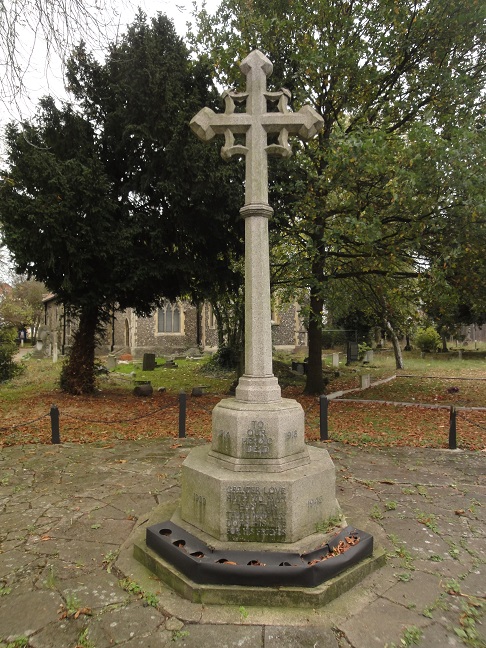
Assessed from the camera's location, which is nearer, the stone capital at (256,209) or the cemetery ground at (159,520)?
the cemetery ground at (159,520)

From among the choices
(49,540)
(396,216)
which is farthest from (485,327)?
(49,540)

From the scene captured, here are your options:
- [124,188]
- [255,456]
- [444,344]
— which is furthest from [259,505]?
[444,344]

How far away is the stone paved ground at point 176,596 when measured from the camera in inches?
105

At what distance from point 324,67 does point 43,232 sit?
7778 millimetres

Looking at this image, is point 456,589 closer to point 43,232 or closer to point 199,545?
point 199,545

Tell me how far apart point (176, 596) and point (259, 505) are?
0.87 meters

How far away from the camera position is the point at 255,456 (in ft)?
11.7

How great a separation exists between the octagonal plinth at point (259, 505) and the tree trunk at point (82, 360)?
→ 10606 millimetres

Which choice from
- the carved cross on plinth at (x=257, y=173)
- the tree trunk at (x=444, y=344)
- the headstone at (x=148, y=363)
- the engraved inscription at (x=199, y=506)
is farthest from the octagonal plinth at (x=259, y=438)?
the tree trunk at (x=444, y=344)

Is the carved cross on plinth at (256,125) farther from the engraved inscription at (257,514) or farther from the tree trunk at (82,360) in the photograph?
the tree trunk at (82,360)

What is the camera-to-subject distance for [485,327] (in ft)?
125

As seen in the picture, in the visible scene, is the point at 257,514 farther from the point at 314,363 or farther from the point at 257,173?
the point at 314,363

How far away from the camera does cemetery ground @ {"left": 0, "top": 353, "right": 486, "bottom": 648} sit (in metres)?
2.68

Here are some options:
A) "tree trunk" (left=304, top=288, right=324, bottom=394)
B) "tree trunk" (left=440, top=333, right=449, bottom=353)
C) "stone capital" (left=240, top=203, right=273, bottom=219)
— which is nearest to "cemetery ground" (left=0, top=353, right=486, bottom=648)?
"stone capital" (left=240, top=203, right=273, bottom=219)
